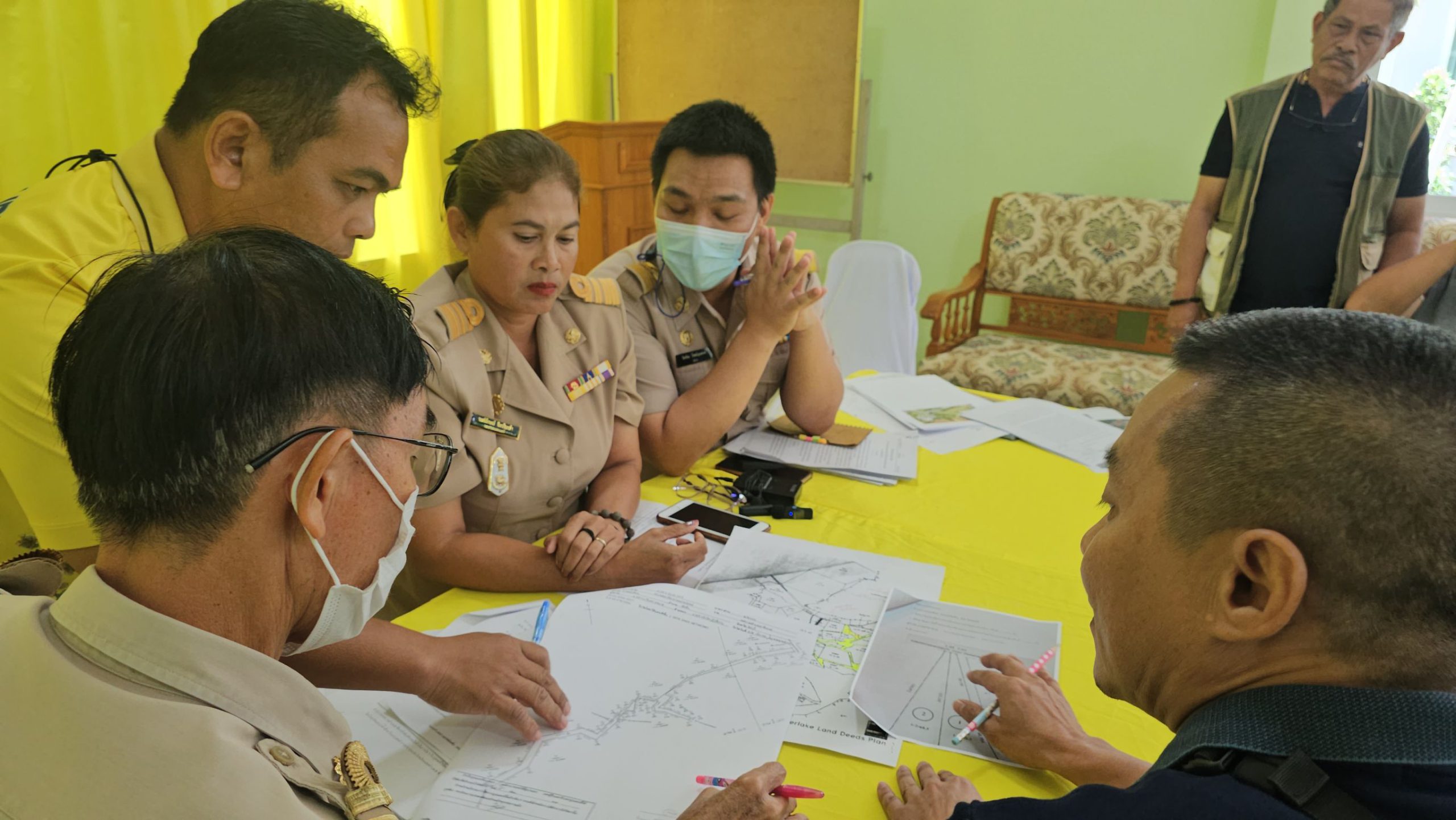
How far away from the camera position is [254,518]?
0.71m

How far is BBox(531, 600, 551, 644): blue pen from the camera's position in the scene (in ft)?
4.08

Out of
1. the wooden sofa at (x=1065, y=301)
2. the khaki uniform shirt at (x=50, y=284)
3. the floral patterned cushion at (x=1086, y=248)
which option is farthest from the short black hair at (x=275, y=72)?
the floral patterned cushion at (x=1086, y=248)

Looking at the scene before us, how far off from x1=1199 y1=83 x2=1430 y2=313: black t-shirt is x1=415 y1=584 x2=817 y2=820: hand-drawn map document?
8.13 ft

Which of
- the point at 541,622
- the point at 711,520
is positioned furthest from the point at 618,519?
the point at 541,622

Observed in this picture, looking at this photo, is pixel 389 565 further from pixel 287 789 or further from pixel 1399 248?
pixel 1399 248

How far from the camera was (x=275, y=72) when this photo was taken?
1373 mm

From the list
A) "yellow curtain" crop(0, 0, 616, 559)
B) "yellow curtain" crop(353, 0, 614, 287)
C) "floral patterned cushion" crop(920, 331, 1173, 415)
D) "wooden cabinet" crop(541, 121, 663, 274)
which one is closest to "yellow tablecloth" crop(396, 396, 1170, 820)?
"yellow curtain" crop(0, 0, 616, 559)

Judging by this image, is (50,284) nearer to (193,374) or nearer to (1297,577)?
(193,374)

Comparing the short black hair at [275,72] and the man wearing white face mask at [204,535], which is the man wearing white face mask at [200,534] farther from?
the short black hair at [275,72]

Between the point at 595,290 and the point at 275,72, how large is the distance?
709mm

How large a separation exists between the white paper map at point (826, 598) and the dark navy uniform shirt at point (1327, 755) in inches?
15.2

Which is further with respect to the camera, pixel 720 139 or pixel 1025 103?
pixel 1025 103

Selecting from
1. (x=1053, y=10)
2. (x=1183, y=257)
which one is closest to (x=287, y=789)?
(x=1183, y=257)

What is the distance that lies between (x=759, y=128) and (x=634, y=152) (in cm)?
215
